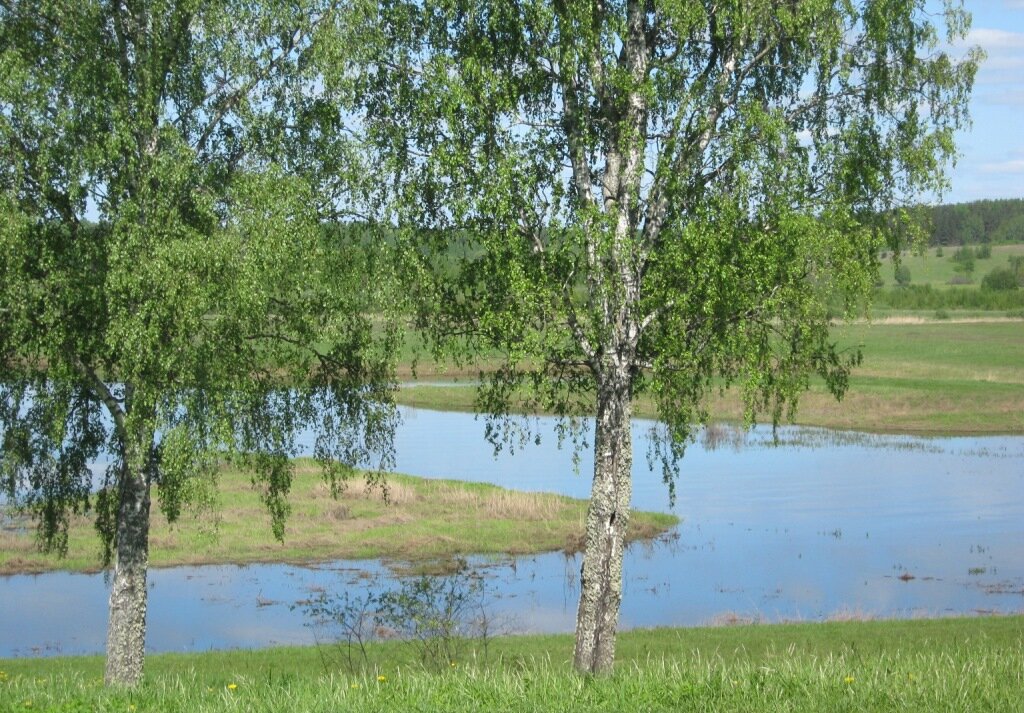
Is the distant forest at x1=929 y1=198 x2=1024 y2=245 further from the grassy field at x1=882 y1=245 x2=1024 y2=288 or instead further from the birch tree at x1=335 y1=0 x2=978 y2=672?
the birch tree at x1=335 y1=0 x2=978 y2=672

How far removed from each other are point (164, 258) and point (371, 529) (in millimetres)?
19504

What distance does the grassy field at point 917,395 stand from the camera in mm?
53188

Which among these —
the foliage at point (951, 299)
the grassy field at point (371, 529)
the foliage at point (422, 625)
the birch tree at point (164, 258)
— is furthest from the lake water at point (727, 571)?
the foliage at point (951, 299)

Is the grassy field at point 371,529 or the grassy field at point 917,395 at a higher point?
the grassy field at point 917,395

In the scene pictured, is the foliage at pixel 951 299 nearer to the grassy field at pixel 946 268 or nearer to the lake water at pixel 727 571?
the grassy field at pixel 946 268

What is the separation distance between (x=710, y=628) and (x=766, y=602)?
497cm

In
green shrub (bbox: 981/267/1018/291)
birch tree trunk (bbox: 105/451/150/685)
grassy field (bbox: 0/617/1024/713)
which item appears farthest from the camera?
green shrub (bbox: 981/267/1018/291)

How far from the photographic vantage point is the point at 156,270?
13.6m

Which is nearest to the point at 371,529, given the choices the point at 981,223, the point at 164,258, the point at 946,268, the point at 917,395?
the point at 164,258

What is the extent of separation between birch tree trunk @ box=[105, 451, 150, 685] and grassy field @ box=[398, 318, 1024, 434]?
118 feet

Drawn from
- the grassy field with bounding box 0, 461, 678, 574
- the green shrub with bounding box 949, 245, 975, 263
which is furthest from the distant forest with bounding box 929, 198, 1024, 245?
the grassy field with bounding box 0, 461, 678, 574

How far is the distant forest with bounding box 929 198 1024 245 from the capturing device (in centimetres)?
17075

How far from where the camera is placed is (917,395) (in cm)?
5553

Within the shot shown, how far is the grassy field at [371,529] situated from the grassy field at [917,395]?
58.8 ft
